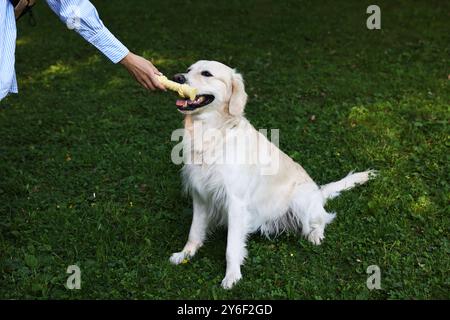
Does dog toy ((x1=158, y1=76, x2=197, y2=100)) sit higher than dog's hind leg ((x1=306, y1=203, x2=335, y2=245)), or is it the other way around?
dog toy ((x1=158, y1=76, x2=197, y2=100))

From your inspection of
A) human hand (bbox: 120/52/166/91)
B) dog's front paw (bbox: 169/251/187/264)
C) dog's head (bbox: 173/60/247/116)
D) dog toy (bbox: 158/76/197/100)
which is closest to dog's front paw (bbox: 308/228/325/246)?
dog's front paw (bbox: 169/251/187/264)

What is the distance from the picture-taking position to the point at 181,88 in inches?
147

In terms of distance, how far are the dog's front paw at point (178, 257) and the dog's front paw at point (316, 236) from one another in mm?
971

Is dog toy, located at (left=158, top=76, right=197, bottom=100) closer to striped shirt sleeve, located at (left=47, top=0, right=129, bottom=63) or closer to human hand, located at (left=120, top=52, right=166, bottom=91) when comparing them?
human hand, located at (left=120, top=52, right=166, bottom=91)

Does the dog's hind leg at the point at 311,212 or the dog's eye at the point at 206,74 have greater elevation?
the dog's eye at the point at 206,74

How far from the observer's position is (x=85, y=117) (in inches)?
260

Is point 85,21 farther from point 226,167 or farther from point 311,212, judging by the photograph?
point 311,212

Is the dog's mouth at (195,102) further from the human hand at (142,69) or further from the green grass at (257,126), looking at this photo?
the green grass at (257,126)

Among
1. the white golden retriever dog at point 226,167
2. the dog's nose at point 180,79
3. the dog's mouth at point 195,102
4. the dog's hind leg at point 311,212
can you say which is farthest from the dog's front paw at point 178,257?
the dog's nose at point 180,79

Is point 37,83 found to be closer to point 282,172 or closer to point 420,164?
point 282,172

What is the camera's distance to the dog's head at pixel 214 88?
3857 millimetres

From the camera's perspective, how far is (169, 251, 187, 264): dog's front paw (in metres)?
4.01

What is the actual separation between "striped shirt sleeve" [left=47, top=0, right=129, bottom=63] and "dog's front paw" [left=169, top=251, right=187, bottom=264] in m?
1.59

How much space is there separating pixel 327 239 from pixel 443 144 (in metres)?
2.00
